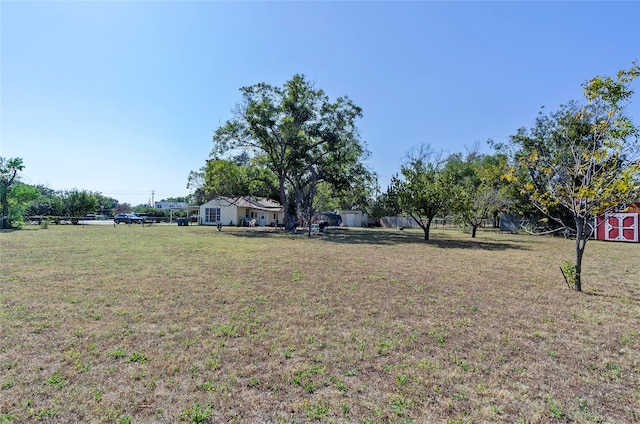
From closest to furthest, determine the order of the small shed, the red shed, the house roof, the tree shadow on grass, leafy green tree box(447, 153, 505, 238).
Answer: the tree shadow on grass < leafy green tree box(447, 153, 505, 238) < the red shed < the house roof < the small shed

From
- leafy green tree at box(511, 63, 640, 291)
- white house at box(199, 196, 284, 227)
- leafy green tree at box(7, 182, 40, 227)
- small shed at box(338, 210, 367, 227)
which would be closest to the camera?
leafy green tree at box(511, 63, 640, 291)

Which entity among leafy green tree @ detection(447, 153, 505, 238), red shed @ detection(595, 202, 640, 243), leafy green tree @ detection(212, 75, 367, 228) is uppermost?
leafy green tree @ detection(212, 75, 367, 228)

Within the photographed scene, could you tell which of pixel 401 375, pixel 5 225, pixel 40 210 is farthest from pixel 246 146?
pixel 40 210

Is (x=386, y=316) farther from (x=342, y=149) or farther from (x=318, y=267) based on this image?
(x=342, y=149)

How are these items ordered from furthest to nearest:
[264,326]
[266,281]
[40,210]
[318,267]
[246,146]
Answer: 1. [40,210]
2. [246,146]
3. [318,267]
4. [266,281]
5. [264,326]

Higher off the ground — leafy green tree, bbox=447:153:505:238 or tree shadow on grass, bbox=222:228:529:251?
leafy green tree, bbox=447:153:505:238

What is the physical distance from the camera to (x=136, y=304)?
527cm

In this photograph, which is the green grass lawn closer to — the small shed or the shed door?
the shed door

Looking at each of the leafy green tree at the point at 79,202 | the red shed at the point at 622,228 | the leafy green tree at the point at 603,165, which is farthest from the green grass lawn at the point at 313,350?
the leafy green tree at the point at 79,202

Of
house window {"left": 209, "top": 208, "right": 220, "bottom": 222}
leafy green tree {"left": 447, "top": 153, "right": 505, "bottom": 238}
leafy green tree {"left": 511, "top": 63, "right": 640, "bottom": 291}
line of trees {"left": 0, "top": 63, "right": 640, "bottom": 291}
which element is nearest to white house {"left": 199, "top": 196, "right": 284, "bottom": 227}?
house window {"left": 209, "top": 208, "right": 220, "bottom": 222}

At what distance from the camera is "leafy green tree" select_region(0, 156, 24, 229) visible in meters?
24.3

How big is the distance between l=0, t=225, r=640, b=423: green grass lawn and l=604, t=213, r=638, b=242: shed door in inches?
683

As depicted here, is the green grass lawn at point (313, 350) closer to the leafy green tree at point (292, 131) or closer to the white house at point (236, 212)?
the leafy green tree at point (292, 131)

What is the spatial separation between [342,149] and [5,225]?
25928 millimetres
